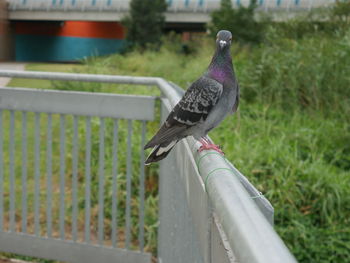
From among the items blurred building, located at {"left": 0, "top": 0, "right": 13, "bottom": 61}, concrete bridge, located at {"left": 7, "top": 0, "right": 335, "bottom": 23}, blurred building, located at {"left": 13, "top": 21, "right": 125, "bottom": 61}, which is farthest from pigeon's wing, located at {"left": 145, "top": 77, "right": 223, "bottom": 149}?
blurred building, located at {"left": 13, "top": 21, "right": 125, "bottom": 61}

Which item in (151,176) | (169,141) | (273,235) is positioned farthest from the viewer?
(151,176)

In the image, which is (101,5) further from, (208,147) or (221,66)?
(208,147)

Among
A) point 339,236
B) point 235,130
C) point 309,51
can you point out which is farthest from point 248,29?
point 339,236

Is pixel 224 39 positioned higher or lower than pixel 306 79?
higher

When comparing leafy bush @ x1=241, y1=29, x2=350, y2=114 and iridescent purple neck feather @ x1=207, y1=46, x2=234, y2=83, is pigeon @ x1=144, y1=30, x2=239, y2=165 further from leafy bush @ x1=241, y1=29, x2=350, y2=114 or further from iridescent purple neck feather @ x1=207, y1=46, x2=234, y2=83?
leafy bush @ x1=241, y1=29, x2=350, y2=114

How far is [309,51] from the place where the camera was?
7.07 metres

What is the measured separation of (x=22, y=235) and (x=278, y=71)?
14.2 ft

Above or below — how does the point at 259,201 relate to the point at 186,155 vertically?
above

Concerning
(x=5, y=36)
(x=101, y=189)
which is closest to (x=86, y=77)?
(x=101, y=189)

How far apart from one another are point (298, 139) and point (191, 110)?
359cm

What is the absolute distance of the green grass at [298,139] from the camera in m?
3.96

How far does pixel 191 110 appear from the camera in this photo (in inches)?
76.4

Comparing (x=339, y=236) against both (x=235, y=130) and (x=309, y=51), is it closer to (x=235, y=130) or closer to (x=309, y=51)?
(x=235, y=130)

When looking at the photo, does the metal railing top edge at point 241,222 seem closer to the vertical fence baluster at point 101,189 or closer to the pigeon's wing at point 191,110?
the pigeon's wing at point 191,110
